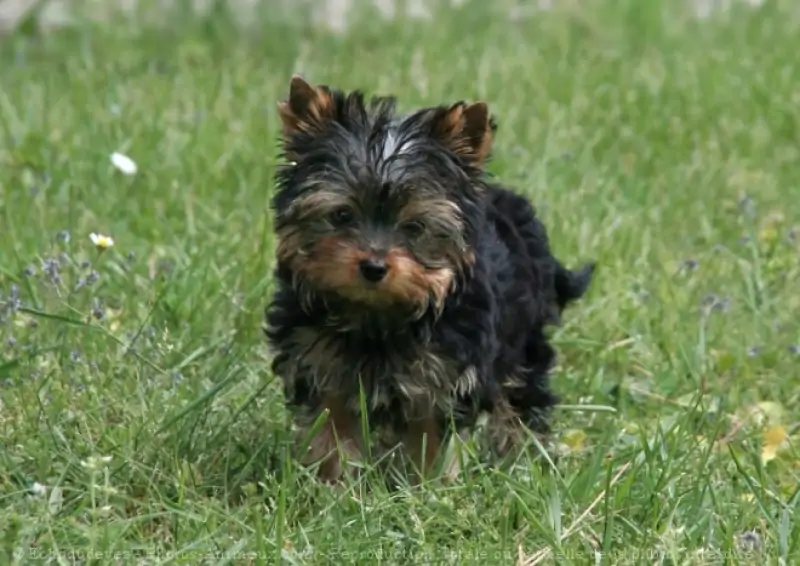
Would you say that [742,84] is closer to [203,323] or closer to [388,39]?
[388,39]

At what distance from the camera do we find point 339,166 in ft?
14.3

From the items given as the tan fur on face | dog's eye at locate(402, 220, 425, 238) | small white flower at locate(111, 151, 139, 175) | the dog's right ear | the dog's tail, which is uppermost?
the dog's right ear

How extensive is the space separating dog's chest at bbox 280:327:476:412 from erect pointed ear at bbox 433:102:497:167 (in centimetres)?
57

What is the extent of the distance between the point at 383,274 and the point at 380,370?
376 millimetres

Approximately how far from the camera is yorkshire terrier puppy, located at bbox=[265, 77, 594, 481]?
432cm

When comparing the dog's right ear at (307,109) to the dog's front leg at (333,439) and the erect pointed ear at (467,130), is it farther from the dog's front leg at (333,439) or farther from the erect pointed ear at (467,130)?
the dog's front leg at (333,439)

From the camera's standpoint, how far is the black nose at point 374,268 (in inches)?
166

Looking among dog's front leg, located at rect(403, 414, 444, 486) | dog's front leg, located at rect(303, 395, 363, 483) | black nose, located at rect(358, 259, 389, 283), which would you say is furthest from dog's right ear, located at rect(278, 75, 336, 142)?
dog's front leg, located at rect(403, 414, 444, 486)

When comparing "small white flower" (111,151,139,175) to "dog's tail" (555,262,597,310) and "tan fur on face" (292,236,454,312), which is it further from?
"tan fur on face" (292,236,454,312)

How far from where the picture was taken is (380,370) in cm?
450

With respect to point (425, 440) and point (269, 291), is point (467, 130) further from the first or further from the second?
point (269, 291)

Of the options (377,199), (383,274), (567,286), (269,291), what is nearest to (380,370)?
(383,274)

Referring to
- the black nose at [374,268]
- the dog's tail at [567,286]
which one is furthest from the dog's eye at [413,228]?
the dog's tail at [567,286]

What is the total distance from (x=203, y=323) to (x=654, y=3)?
576 cm
